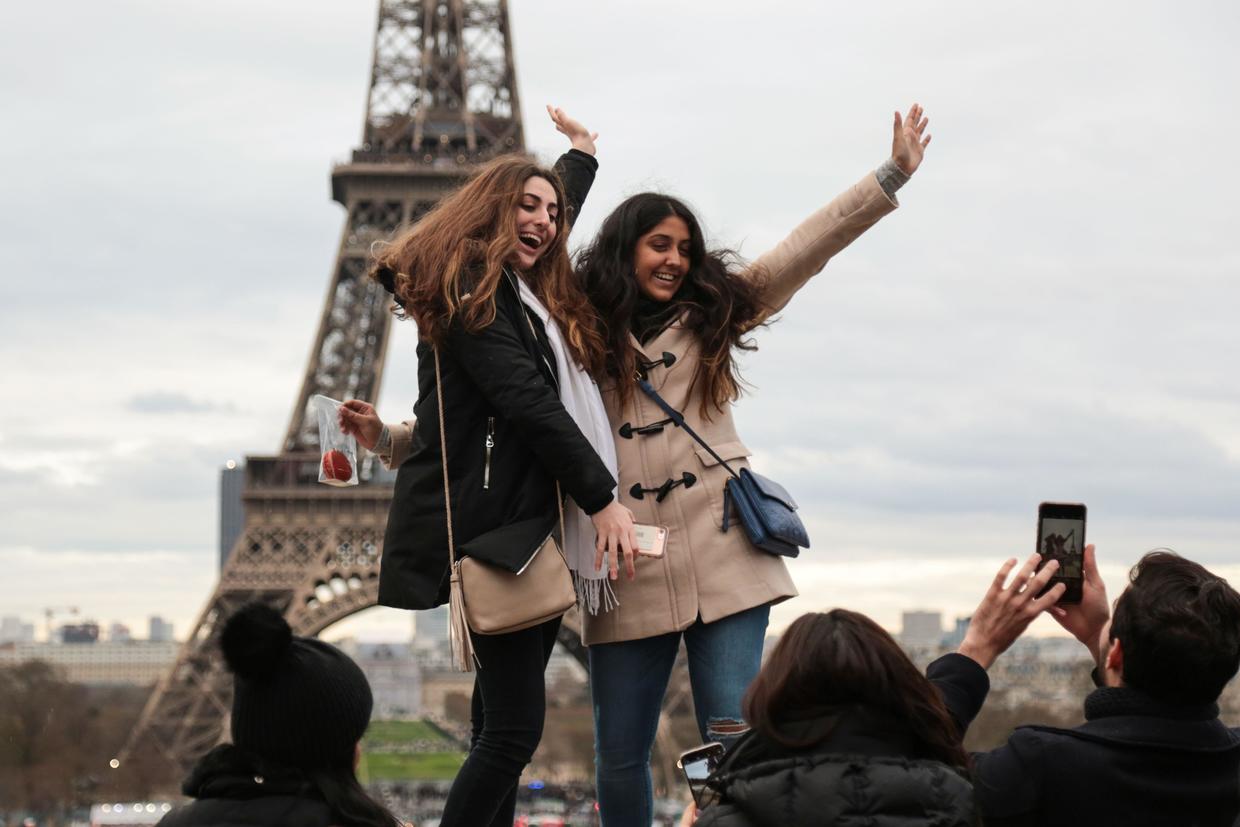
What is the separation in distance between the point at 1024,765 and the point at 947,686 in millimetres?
236

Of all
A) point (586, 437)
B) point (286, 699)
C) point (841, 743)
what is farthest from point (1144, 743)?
point (586, 437)

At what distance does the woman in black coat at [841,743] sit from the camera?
130 inches

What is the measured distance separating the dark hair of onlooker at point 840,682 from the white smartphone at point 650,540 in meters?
1.69

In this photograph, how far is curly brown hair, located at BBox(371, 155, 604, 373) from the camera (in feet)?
17.1

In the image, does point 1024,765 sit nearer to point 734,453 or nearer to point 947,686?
point 947,686

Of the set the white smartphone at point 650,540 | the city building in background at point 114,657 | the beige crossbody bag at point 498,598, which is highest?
the city building in background at point 114,657

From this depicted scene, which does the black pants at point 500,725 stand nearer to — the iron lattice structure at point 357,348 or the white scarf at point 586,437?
the white scarf at point 586,437

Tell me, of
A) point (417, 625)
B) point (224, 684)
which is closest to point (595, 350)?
point (224, 684)

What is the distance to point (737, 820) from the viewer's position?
3393mm

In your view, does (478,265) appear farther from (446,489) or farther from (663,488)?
(663,488)

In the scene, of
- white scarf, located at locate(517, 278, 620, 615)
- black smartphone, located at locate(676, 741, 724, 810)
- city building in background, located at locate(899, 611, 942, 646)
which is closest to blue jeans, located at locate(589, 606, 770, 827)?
white scarf, located at locate(517, 278, 620, 615)

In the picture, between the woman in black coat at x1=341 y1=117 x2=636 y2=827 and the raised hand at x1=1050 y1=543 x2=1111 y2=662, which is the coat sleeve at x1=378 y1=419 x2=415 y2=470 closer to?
the woman in black coat at x1=341 y1=117 x2=636 y2=827

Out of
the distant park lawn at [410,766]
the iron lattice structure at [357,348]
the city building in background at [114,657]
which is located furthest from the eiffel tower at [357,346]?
the city building in background at [114,657]

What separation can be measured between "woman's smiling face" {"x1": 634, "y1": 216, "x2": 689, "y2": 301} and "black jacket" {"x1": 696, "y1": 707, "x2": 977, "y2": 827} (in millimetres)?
2413
